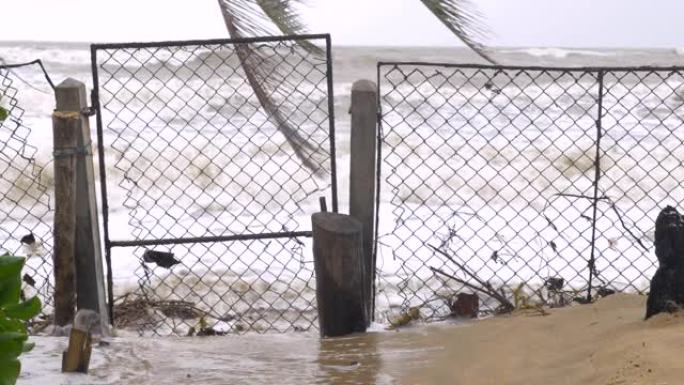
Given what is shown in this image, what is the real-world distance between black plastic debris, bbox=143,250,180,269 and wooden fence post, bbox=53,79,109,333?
55cm

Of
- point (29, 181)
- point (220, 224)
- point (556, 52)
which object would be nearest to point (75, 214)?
point (220, 224)

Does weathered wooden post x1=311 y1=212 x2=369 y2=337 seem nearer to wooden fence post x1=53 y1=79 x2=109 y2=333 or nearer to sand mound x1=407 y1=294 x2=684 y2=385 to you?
sand mound x1=407 y1=294 x2=684 y2=385

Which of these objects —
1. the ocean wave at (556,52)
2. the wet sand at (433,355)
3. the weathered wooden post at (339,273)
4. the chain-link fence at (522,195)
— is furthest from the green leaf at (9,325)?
the ocean wave at (556,52)

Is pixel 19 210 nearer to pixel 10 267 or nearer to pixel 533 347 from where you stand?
pixel 533 347

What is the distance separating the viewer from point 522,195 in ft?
34.8

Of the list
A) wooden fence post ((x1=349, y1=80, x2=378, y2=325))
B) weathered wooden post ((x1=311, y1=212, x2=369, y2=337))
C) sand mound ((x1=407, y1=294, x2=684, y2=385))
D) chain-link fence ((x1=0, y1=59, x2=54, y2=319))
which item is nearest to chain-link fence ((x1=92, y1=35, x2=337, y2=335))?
wooden fence post ((x1=349, y1=80, x2=378, y2=325))

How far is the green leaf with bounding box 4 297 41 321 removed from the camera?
2.37m

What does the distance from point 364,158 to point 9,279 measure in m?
3.17

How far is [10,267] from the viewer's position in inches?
90.6

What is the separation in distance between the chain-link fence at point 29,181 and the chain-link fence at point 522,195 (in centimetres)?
203

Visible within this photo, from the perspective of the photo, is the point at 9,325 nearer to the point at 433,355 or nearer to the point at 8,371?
the point at 8,371

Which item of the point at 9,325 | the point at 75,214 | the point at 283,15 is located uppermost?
the point at 283,15

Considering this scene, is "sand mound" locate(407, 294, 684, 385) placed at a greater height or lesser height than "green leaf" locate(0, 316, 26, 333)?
lesser

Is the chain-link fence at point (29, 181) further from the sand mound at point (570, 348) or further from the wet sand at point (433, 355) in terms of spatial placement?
the sand mound at point (570, 348)
